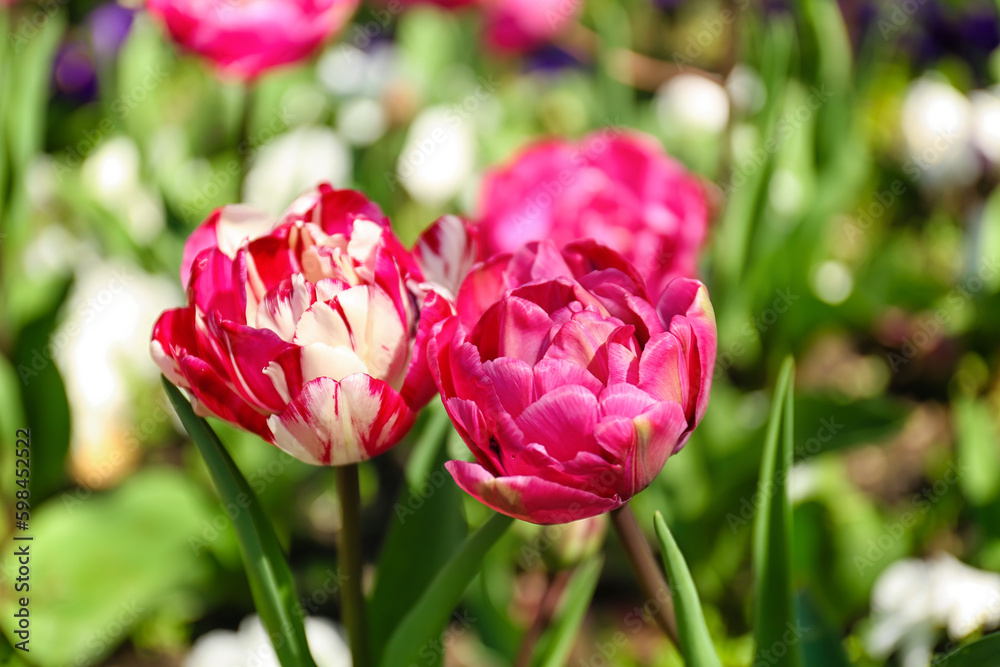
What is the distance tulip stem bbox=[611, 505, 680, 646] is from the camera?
42 centimetres

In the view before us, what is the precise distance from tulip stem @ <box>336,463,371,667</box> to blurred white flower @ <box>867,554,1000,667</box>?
1.43 feet

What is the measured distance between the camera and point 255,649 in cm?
71

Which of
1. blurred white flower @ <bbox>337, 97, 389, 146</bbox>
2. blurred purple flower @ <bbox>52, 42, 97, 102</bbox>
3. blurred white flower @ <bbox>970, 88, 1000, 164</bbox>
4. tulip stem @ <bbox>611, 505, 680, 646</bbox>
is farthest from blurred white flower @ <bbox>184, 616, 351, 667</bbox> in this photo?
blurred purple flower @ <bbox>52, 42, 97, 102</bbox>

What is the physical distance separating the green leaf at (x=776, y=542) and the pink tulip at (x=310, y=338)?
0.18 meters

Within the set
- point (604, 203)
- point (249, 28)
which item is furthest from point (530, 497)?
point (249, 28)

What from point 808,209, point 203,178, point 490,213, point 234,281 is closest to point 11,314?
point 203,178

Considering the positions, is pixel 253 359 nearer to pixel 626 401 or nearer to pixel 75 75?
pixel 626 401

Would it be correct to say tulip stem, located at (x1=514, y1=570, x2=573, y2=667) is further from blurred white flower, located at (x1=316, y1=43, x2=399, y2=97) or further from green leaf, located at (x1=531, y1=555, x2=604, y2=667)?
blurred white flower, located at (x1=316, y1=43, x2=399, y2=97)

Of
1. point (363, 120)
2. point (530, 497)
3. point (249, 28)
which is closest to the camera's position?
point (530, 497)

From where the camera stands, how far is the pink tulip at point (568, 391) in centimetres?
33

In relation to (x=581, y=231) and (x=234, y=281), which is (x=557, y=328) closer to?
(x=234, y=281)

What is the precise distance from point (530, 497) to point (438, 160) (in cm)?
102

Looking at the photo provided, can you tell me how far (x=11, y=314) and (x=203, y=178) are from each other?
1.32 feet

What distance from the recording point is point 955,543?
A: 2.99ft
